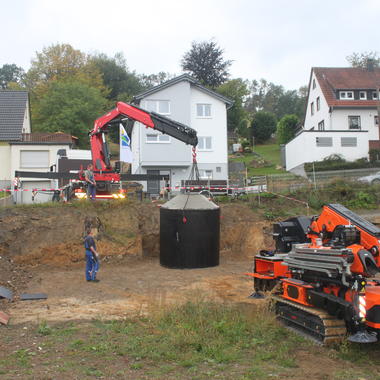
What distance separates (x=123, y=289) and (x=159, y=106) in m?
22.6

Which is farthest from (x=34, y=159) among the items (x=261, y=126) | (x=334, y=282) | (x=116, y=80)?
(x=116, y=80)

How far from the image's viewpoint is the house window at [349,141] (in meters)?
33.9

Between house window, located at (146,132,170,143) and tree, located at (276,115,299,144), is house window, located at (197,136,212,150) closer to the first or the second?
house window, located at (146,132,170,143)

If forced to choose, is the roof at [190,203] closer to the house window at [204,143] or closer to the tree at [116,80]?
the house window at [204,143]

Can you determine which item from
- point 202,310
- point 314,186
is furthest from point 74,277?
point 314,186

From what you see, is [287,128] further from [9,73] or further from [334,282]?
[9,73]

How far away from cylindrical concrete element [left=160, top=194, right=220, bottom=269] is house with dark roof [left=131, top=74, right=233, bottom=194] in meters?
17.3

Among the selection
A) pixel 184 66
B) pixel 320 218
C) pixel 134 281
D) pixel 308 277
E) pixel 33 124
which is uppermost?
pixel 184 66

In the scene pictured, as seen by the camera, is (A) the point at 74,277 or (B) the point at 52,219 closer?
(A) the point at 74,277

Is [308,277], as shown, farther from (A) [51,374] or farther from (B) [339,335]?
(A) [51,374]

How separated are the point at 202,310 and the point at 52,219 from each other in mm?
9256

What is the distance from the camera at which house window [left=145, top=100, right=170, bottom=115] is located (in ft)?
106

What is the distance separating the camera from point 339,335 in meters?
6.75

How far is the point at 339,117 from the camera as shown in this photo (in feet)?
129
